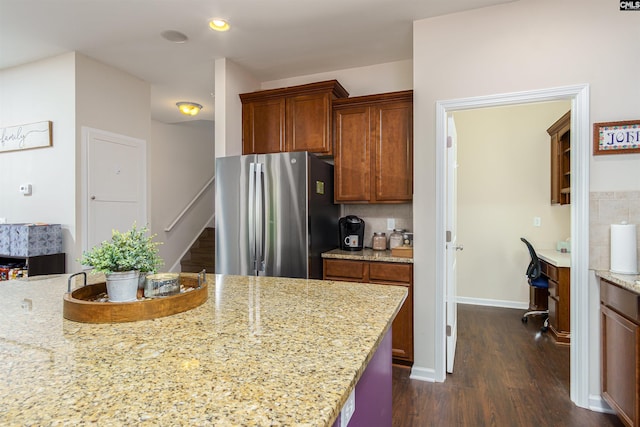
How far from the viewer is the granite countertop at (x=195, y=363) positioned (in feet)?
1.91

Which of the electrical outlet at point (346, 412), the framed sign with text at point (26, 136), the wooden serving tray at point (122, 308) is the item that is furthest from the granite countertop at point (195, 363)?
the framed sign with text at point (26, 136)

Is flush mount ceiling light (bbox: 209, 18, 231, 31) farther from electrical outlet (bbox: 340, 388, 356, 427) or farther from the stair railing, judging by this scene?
the stair railing

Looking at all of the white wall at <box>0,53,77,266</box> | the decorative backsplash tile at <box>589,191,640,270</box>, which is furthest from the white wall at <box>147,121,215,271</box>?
the decorative backsplash tile at <box>589,191,640,270</box>

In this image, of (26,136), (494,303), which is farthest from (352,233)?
(26,136)

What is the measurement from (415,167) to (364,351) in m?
1.99

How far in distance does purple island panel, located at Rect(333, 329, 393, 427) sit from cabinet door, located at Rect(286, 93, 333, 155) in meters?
2.08

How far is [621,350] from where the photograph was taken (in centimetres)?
185

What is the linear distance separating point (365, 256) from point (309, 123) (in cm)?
135

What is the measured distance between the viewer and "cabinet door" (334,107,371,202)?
2.99 metres

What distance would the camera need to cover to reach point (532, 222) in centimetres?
418

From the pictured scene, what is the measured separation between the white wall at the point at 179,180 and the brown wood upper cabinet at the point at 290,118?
2.59 metres

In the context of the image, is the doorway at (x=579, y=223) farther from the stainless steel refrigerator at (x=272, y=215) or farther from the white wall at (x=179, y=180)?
the white wall at (x=179, y=180)

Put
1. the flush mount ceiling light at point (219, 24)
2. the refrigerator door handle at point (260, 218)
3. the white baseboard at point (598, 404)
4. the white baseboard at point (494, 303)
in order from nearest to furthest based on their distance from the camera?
the white baseboard at point (598, 404), the flush mount ceiling light at point (219, 24), the refrigerator door handle at point (260, 218), the white baseboard at point (494, 303)

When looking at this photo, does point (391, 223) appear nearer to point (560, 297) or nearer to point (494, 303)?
point (560, 297)
